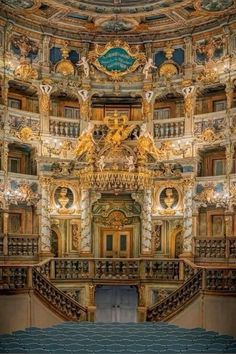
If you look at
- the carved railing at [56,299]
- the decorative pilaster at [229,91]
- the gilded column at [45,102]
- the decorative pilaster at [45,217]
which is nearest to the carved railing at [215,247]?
the decorative pilaster at [229,91]

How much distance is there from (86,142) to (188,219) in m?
5.54

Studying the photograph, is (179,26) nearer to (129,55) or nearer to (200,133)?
(129,55)

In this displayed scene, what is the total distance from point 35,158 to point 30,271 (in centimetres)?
719

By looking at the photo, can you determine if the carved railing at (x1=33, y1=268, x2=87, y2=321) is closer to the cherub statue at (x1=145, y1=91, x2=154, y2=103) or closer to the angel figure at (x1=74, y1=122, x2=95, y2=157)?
the angel figure at (x1=74, y1=122, x2=95, y2=157)

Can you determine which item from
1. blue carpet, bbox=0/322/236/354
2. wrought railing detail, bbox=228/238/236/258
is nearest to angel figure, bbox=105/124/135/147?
wrought railing detail, bbox=228/238/236/258

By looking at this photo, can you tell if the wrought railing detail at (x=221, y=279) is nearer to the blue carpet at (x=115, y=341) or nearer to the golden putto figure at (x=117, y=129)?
the blue carpet at (x=115, y=341)

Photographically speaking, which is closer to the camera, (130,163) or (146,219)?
(130,163)

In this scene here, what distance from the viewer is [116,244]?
26.4 m

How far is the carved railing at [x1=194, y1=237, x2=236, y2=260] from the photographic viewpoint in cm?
2362

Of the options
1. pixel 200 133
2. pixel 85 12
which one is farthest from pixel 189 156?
pixel 85 12

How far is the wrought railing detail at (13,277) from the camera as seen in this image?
1836 cm

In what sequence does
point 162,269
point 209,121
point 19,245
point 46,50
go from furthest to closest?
1. point 46,50
2. point 209,121
3. point 19,245
4. point 162,269

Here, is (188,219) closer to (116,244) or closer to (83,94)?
(116,244)

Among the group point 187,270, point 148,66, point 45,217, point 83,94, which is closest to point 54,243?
point 45,217
